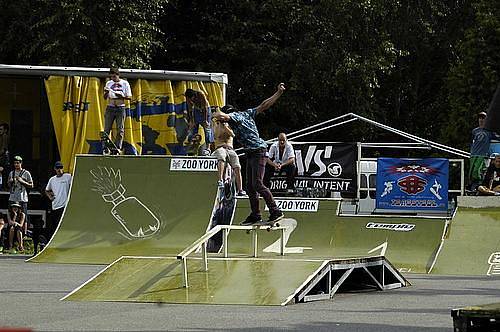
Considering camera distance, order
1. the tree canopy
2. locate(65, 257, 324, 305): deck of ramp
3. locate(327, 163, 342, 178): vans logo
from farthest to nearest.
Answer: the tree canopy, locate(327, 163, 342, 178): vans logo, locate(65, 257, 324, 305): deck of ramp

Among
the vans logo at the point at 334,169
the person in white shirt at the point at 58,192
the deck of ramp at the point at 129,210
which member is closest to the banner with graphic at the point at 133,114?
the person in white shirt at the point at 58,192

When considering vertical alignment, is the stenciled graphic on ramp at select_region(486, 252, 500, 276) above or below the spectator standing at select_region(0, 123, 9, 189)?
below

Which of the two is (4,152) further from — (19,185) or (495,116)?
(495,116)

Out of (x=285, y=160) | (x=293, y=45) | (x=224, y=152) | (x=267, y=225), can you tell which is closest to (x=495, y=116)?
(x=267, y=225)

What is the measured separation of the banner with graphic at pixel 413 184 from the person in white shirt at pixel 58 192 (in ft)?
19.1

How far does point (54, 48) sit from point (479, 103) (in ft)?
41.4

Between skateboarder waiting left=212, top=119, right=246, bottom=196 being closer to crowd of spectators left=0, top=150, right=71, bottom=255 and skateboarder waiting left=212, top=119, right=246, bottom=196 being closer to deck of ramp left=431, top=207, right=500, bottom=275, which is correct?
crowd of spectators left=0, top=150, right=71, bottom=255

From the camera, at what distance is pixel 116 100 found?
806 inches

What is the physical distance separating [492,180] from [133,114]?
23.5ft

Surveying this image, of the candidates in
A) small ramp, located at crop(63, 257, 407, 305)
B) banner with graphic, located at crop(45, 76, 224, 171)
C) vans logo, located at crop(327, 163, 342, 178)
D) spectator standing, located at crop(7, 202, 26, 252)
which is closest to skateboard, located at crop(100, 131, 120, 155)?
banner with graphic, located at crop(45, 76, 224, 171)

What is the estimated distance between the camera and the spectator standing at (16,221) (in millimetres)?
21125

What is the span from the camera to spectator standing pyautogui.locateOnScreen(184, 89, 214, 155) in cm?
2177

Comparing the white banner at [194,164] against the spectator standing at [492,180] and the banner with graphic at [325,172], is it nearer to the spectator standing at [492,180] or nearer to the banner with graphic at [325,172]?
the banner with graphic at [325,172]

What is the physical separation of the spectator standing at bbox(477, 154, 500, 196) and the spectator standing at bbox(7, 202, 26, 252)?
28.7 ft
